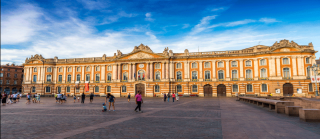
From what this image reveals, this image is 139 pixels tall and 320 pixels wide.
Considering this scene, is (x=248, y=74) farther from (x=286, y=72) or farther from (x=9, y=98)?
(x=9, y=98)

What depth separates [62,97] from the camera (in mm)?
31375

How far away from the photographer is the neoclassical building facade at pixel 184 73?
169 ft

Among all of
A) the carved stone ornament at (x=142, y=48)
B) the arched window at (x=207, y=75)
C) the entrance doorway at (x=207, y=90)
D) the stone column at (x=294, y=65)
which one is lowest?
the entrance doorway at (x=207, y=90)

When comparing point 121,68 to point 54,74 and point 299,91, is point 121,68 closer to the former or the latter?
point 54,74

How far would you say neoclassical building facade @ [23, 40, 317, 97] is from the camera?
2023 inches

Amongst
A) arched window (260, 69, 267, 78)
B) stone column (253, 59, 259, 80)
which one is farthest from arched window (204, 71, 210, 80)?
arched window (260, 69, 267, 78)

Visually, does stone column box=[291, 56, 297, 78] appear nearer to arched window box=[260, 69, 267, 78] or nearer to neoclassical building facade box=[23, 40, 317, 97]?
neoclassical building facade box=[23, 40, 317, 97]

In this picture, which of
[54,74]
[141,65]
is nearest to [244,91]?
[141,65]

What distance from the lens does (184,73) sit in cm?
6031

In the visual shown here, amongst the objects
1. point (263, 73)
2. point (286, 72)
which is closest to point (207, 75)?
point (263, 73)

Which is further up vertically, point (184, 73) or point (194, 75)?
point (184, 73)

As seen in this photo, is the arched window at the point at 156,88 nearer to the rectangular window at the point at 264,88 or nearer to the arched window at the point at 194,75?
the arched window at the point at 194,75

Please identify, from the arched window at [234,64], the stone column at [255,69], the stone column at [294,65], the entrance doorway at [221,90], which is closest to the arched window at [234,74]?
the arched window at [234,64]

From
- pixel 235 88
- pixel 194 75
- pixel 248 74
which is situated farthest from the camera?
pixel 194 75
